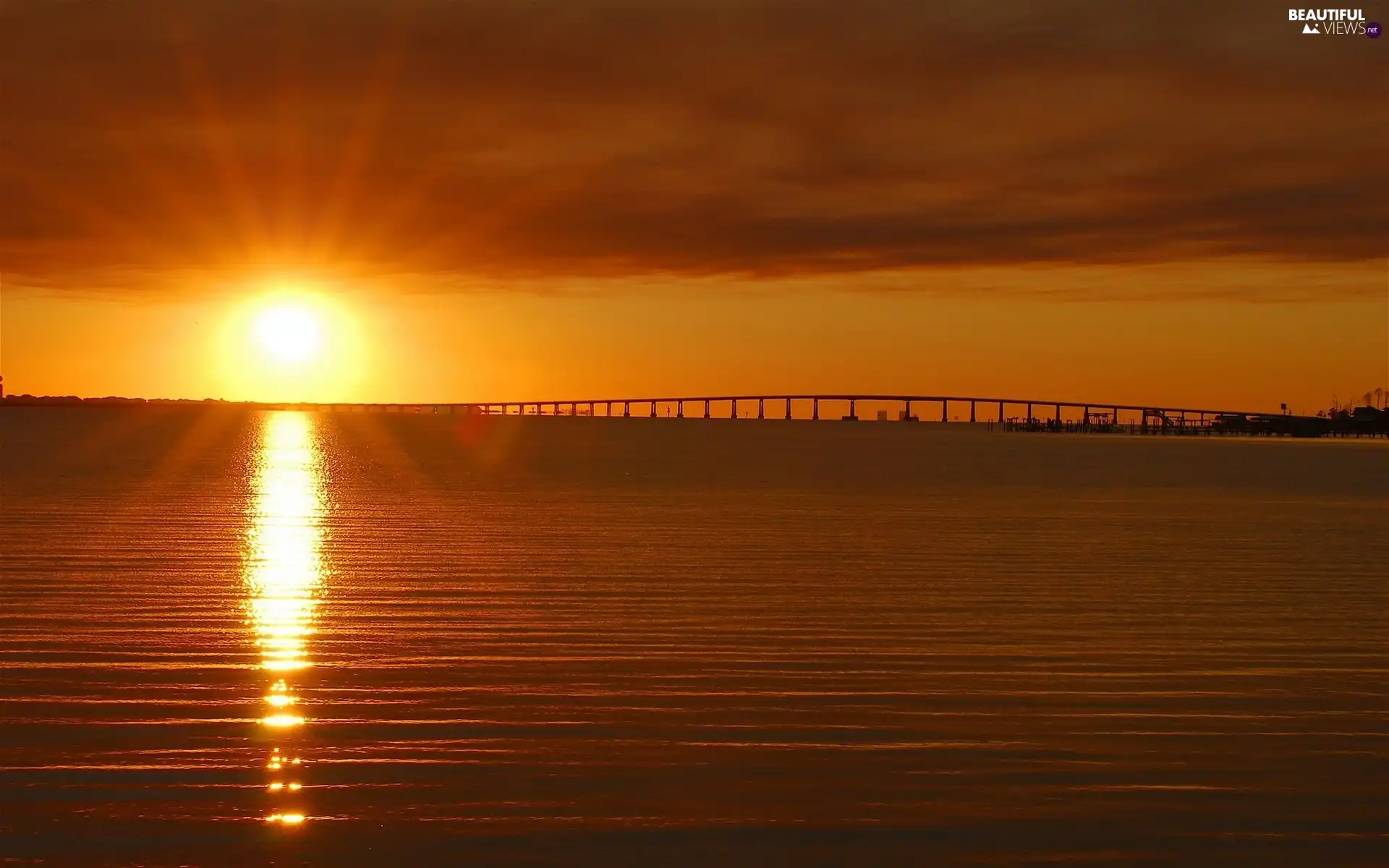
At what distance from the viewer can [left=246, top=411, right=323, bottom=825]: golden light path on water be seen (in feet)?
37.1

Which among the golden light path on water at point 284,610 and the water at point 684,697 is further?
the golden light path on water at point 284,610

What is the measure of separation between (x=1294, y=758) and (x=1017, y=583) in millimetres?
12700

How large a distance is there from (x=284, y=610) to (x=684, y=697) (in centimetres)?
855

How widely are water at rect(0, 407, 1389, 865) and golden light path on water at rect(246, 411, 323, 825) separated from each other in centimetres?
8

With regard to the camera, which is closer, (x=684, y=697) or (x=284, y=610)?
(x=684, y=697)

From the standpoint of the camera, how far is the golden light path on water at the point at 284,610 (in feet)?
37.1

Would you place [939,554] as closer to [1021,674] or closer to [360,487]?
[1021,674]

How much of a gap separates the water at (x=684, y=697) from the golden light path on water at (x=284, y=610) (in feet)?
0.25

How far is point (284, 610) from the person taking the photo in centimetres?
2045

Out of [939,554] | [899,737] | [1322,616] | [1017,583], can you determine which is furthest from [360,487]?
[899,737]

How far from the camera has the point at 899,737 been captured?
12.6 m

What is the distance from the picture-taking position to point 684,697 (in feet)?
47.2

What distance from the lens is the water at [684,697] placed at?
9.99 meters

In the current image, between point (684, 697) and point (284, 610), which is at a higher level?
point (284, 610)
